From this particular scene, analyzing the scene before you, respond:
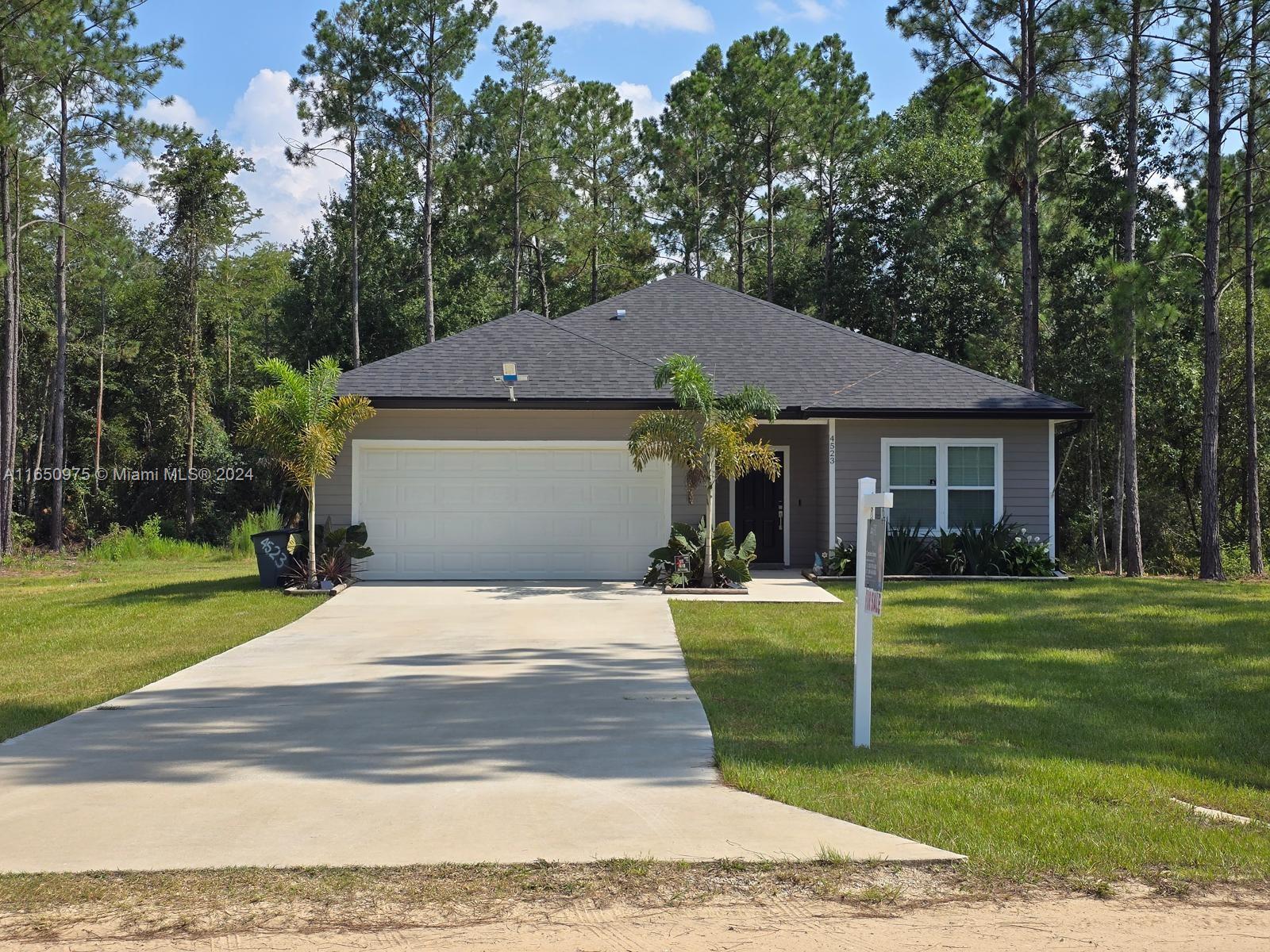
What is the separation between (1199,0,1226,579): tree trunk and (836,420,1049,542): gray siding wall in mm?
3193

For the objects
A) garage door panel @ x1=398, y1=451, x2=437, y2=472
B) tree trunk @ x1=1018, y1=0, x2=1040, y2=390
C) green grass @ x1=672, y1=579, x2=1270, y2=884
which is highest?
tree trunk @ x1=1018, y1=0, x2=1040, y2=390

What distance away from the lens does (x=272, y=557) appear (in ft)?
51.4

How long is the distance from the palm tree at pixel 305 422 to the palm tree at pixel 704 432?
4101 mm

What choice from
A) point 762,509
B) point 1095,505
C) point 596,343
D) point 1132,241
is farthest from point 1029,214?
point 596,343

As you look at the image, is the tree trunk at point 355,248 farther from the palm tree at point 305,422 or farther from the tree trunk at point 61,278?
the palm tree at point 305,422

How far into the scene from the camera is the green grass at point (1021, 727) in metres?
4.92

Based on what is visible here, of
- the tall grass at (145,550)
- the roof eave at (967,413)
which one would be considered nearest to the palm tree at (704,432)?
the roof eave at (967,413)

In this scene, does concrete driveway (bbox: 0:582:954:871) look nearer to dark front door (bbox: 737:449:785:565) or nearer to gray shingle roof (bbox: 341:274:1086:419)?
gray shingle roof (bbox: 341:274:1086:419)

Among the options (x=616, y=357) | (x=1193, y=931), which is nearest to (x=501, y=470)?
(x=616, y=357)

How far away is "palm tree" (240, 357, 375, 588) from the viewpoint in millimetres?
14758

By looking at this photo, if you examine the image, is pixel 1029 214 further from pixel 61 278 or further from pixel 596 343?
pixel 61 278

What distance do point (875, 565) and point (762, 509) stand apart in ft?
43.1

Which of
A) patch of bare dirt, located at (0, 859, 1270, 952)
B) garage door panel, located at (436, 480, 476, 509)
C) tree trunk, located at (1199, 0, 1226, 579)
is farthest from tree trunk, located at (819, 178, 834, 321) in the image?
patch of bare dirt, located at (0, 859, 1270, 952)

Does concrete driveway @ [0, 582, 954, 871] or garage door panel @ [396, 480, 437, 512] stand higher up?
garage door panel @ [396, 480, 437, 512]
